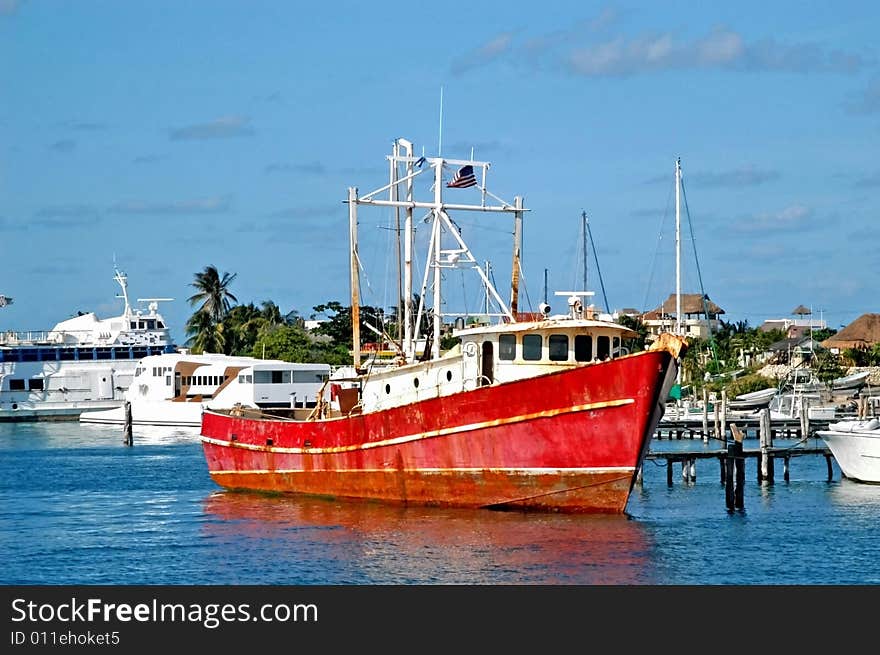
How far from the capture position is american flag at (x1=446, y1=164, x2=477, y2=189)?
4178cm

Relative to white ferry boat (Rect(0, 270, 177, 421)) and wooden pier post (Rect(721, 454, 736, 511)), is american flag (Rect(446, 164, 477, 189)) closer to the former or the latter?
wooden pier post (Rect(721, 454, 736, 511))

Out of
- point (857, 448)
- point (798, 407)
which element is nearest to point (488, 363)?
point (857, 448)

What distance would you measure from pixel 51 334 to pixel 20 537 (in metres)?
85.2

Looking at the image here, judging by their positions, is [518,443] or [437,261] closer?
[518,443]

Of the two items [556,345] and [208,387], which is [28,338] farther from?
[556,345]

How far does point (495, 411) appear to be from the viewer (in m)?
36.1

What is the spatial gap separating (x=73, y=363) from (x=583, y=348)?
290 feet

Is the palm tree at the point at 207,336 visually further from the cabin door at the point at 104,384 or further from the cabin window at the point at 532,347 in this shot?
the cabin window at the point at 532,347

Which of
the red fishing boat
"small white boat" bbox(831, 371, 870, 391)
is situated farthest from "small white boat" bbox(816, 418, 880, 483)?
"small white boat" bbox(831, 371, 870, 391)

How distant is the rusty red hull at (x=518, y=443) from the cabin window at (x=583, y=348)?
1.85m

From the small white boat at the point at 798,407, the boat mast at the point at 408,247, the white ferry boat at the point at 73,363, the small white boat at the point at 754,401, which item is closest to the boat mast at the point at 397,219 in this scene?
the boat mast at the point at 408,247

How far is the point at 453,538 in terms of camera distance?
34.0 m
